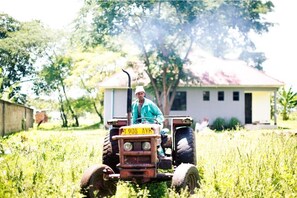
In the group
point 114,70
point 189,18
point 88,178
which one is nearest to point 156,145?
point 88,178

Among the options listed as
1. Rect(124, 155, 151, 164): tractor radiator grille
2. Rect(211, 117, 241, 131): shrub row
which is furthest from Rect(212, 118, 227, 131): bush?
Rect(124, 155, 151, 164): tractor radiator grille

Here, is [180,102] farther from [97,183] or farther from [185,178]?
[185,178]

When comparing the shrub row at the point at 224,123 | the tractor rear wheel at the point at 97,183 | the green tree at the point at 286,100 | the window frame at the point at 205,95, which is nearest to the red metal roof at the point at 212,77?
the window frame at the point at 205,95

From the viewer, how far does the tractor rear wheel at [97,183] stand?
6.13 m

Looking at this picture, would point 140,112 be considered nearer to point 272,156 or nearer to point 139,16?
point 272,156

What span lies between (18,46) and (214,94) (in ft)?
56.7

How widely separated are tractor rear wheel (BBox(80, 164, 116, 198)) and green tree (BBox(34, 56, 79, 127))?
3116 cm

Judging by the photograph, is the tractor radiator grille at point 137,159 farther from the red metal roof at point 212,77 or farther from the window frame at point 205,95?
the window frame at point 205,95

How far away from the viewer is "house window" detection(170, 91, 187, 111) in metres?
29.2

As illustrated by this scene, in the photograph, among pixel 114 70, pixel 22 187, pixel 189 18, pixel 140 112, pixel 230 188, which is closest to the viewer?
pixel 22 187

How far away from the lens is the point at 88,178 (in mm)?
6152

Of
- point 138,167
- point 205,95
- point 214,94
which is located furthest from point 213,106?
point 138,167

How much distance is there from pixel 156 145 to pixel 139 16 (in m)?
19.8

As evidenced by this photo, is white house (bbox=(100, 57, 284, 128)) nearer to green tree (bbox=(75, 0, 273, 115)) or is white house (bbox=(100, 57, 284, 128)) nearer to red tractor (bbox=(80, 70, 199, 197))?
green tree (bbox=(75, 0, 273, 115))
